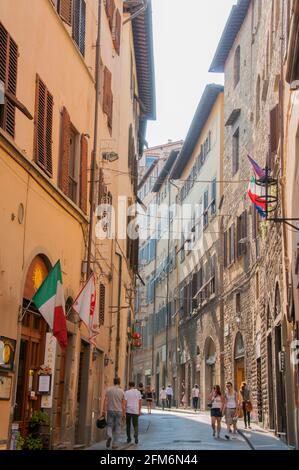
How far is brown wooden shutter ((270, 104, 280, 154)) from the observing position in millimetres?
17969

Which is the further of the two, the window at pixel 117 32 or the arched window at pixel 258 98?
the arched window at pixel 258 98

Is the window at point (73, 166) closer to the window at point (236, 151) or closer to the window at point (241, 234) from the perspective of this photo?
the window at point (241, 234)

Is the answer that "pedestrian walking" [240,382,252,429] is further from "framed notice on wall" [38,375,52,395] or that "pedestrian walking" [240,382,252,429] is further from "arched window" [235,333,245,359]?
"framed notice on wall" [38,375,52,395]

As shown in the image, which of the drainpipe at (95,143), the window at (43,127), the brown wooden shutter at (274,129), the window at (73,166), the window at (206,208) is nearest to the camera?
the window at (43,127)

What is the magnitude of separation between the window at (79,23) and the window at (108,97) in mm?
3042

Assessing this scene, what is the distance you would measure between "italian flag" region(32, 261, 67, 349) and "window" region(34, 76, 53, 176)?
6.57 feet

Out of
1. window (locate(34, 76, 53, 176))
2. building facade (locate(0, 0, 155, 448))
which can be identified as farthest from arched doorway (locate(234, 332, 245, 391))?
window (locate(34, 76, 53, 176))

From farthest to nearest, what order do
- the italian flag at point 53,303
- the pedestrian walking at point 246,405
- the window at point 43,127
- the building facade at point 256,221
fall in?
the pedestrian walking at point 246,405
the building facade at point 256,221
the window at point 43,127
the italian flag at point 53,303

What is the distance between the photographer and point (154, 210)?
194ft

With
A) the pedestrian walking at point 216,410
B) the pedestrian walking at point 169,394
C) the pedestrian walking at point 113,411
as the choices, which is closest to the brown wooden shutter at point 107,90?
the pedestrian walking at point 113,411

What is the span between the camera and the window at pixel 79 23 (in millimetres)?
14641

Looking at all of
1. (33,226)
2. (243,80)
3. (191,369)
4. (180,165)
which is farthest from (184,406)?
(33,226)

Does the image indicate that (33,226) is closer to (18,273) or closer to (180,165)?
(18,273)

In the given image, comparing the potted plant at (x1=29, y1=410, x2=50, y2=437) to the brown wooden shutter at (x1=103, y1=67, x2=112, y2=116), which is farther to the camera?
the brown wooden shutter at (x1=103, y1=67, x2=112, y2=116)
